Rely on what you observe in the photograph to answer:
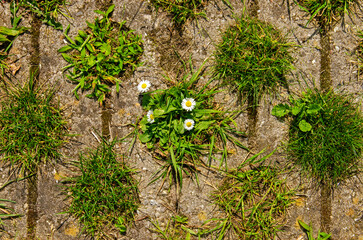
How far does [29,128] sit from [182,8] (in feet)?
5.64

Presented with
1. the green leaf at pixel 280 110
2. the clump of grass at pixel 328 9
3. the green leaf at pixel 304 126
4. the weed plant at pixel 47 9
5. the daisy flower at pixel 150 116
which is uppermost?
the clump of grass at pixel 328 9

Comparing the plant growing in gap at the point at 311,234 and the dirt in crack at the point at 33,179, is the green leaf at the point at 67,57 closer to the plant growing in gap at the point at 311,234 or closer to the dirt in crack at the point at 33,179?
the dirt in crack at the point at 33,179

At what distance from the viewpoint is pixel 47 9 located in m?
2.88

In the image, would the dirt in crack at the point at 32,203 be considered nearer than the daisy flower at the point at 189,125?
No

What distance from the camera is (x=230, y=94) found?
9.43 ft

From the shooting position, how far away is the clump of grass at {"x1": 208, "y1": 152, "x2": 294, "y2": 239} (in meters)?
2.84

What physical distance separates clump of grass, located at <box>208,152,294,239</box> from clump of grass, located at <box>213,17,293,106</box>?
24.7 inches

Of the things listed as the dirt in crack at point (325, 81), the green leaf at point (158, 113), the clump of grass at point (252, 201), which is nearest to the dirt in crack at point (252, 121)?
the clump of grass at point (252, 201)

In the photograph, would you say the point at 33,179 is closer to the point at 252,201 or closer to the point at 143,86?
the point at 143,86

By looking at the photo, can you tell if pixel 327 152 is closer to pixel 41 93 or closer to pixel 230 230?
pixel 230 230

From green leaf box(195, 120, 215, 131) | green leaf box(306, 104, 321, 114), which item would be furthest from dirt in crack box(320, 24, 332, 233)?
green leaf box(195, 120, 215, 131)

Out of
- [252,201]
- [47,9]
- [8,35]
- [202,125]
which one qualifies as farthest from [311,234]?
[8,35]

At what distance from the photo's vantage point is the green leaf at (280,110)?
2826 mm

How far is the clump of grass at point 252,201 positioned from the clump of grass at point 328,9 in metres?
1.34
